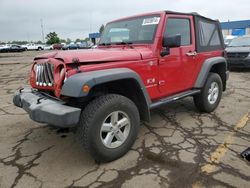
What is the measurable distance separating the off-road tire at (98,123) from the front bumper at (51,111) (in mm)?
198

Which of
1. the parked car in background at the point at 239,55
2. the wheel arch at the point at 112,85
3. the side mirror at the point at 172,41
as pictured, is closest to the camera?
the wheel arch at the point at 112,85

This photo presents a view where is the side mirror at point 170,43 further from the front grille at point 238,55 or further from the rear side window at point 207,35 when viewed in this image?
the front grille at point 238,55

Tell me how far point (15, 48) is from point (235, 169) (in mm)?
44673

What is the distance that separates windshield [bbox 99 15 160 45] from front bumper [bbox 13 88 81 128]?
175 centimetres

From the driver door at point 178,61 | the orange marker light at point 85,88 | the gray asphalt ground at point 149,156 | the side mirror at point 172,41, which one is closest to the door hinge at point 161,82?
the driver door at point 178,61

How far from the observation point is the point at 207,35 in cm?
528

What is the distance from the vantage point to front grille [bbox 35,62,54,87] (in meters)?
3.37

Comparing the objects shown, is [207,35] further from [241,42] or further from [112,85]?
[241,42]

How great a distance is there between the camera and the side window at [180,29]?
4.25 metres

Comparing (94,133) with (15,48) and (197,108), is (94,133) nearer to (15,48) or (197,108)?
(197,108)

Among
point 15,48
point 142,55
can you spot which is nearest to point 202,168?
point 142,55

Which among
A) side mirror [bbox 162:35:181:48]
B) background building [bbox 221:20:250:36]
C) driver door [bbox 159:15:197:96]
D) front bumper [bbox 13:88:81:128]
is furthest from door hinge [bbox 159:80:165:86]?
background building [bbox 221:20:250:36]

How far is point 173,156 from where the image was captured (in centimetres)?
350

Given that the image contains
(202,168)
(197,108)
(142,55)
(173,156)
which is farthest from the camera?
(197,108)
